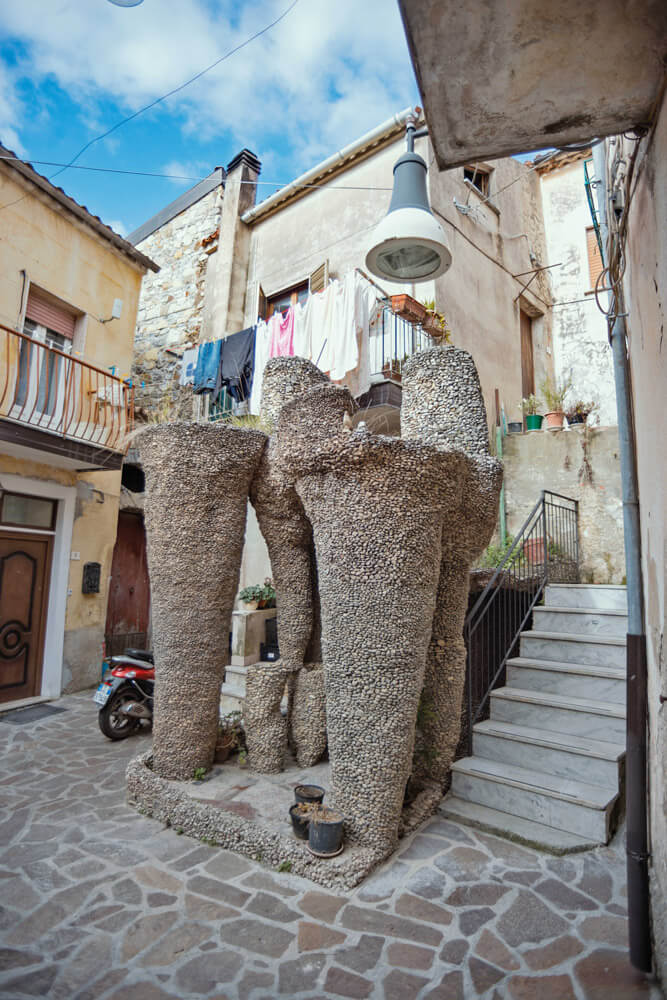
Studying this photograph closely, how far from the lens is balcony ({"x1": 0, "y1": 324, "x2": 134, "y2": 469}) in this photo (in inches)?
290

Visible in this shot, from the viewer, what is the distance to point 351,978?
261 cm

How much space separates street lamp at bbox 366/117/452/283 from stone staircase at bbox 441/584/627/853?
3.75 meters

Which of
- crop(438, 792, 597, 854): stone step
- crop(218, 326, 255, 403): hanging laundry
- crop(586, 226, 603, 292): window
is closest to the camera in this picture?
crop(438, 792, 597, 854): stone step

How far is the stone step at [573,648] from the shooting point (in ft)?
16.9

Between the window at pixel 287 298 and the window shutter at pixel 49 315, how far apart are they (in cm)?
373

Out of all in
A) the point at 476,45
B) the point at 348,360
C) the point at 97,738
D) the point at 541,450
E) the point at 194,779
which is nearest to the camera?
the point at 476,45

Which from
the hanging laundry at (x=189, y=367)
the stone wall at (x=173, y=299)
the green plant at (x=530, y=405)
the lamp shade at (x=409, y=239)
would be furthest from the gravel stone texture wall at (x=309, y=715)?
the stone wall at (x=173, y=299)

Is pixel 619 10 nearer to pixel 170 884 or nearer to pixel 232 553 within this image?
pixel 232 553

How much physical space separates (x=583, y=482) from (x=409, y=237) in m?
5.29

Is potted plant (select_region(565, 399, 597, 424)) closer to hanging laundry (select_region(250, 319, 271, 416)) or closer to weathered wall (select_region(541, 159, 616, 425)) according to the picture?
weathered wall (select_region(541, 159, 616, 425))

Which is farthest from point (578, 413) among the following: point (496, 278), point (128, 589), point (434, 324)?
point (128, 589)

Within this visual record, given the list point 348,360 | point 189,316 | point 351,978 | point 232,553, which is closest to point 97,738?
point 232,553

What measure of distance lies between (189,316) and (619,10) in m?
11.9

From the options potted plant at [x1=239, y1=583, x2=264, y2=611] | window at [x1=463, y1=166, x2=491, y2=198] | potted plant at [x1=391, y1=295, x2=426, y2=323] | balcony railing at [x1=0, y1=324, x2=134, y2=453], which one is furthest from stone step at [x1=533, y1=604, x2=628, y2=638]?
window at [x1=463, y1=166, x2=491, y2=198]
